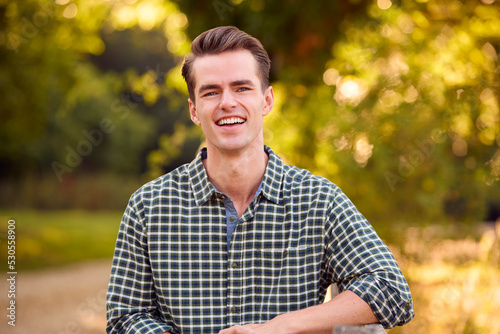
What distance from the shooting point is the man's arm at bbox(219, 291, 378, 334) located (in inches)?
67.2

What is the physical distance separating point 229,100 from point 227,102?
1cm

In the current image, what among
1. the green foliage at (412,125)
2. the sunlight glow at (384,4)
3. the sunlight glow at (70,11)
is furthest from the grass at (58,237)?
the sunlight glow at (384,4)

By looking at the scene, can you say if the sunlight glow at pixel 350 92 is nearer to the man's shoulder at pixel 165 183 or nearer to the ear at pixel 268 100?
the ear at pixel 268 100

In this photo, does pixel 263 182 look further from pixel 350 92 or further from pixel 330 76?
pixel 330 76

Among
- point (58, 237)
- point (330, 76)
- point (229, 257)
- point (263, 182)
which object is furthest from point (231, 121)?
point (58, 237)

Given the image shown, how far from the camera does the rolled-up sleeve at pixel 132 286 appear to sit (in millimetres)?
1898

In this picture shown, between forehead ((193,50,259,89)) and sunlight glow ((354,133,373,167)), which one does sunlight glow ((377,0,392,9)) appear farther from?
forehead ((193,50,259,89))

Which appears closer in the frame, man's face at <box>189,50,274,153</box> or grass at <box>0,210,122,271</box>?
man's face at <box>189,50,274,153</box>

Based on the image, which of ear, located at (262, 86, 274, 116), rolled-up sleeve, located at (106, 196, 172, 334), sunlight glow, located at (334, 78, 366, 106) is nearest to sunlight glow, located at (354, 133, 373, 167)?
sunlight glow, located at (334, 78, 366, 106)

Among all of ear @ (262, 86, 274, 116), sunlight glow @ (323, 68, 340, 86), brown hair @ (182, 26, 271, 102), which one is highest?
sunlight glow @ (323, 68, 340, 86)

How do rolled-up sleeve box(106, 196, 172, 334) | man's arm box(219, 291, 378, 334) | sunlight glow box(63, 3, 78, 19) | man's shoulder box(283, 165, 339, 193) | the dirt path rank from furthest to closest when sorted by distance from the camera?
the dirt path < sunlight glow box(63, 3, 78, 19) < man's shoulder box(283, 165, 339, 193) < rolled-up sleeve box(106, 196, 172, 334) < man's arm box(219, 291, 378, 334)

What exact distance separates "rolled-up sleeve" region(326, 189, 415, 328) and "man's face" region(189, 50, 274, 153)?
395 mm

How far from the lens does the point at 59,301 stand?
8312 mm

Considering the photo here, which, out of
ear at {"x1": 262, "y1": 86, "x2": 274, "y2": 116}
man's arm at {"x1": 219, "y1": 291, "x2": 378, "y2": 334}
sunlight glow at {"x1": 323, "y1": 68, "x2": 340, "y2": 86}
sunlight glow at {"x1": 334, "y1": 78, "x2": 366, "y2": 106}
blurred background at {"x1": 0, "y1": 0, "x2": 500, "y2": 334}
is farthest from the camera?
sunlight glow at {"x1": 323, "y1": 68, "x2": 340, "y2": 86}
